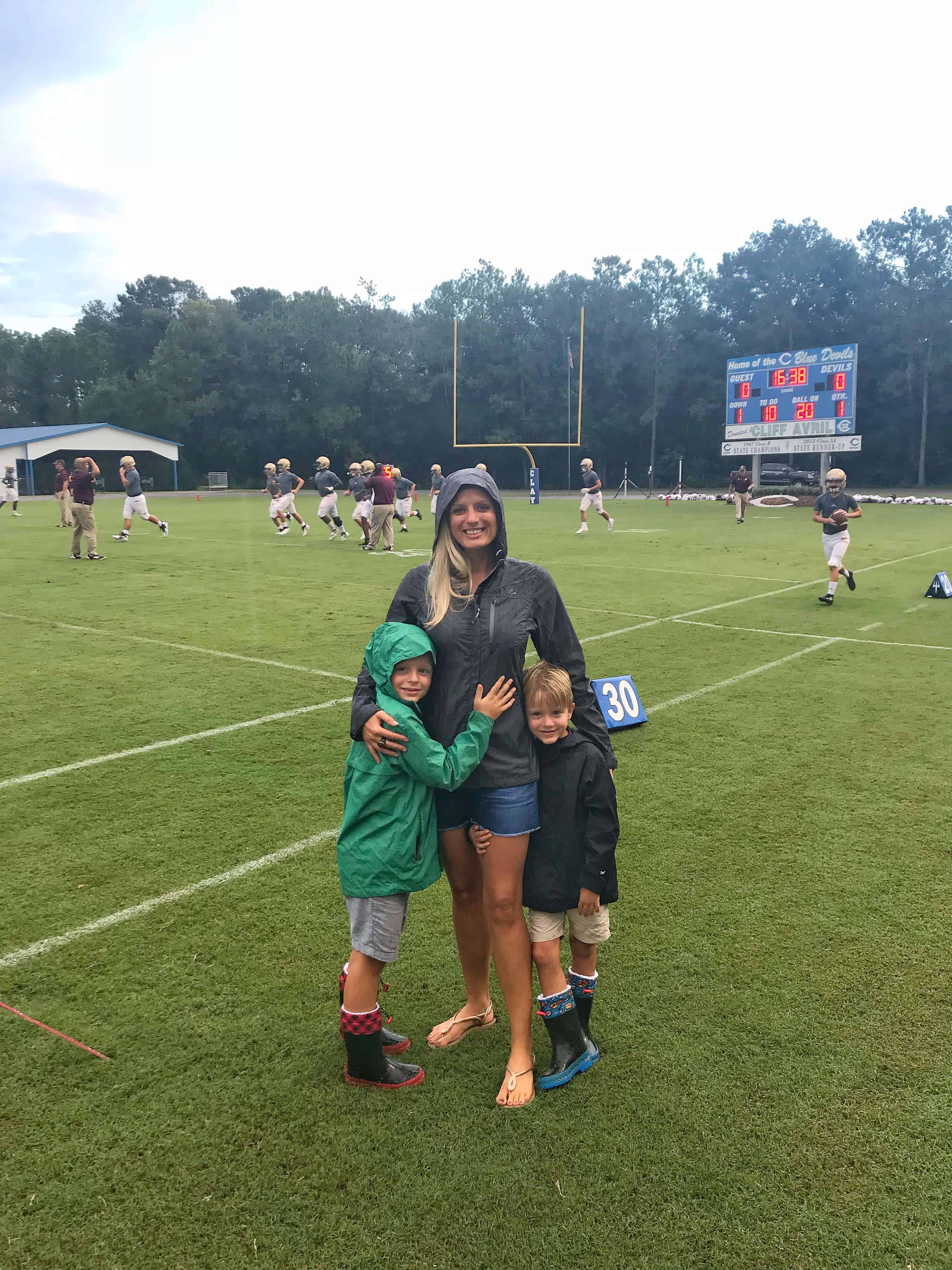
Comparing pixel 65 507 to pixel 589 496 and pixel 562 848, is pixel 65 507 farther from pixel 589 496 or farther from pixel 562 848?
pixel 562 848

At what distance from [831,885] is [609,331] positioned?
69.9m

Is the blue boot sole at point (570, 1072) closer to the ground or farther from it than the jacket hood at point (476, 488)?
closer to the ground

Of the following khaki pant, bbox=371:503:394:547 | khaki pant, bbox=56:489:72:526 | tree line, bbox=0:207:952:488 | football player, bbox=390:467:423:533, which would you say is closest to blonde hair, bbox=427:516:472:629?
khaki pant, bbox=371:503:394:547

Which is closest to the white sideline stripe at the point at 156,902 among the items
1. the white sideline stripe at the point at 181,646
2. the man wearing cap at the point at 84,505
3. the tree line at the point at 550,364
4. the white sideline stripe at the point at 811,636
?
the white sideline stripe at the point at 181,646

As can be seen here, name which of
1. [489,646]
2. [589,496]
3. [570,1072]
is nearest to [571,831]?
[489,646]

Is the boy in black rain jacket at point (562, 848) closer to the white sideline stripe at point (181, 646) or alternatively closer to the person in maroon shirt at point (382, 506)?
the white sideline stripe at point (181, 646)

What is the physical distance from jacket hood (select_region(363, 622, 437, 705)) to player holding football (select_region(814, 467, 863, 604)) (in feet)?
37.9

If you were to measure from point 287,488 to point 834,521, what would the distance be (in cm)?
1514

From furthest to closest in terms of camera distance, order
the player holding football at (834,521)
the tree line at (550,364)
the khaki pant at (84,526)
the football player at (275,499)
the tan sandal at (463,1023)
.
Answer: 1. the tree line at (550,364)
2. the football player at (275,499)
3. the khaki pant at (84,526)
4. the player holding football at (834,521)
5. the tan sandal at (463,1023)

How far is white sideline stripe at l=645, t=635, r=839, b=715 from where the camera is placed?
838 centimetres

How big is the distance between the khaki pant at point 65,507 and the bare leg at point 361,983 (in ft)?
85.6

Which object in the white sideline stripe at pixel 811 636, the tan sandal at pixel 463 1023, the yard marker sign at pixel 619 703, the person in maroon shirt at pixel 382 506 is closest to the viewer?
the tan sandal at pixel 463 1023

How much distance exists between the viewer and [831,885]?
16.1 feet

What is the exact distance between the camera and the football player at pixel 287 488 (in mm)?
25047
